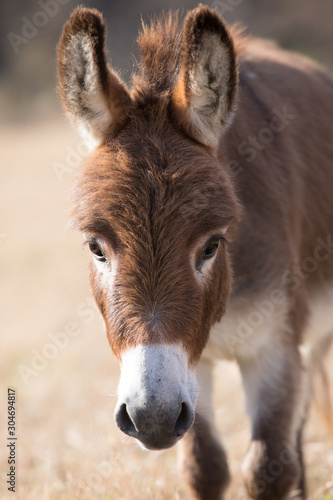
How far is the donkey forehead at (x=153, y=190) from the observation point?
303 cm

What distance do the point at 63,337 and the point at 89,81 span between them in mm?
6084

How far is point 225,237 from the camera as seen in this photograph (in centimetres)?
347

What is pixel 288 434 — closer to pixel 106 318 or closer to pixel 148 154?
pixel 106 318

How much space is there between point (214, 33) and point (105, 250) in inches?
48.4

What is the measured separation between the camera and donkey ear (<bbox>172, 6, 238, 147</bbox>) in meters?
3.30

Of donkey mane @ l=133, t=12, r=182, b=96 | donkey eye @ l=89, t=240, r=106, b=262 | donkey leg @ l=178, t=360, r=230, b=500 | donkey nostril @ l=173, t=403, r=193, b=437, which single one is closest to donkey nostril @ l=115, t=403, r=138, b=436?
donkey nostril @ l=173, t=403, r=193, b=437

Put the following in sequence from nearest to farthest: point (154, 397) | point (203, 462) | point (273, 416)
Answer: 1. point (154, 397)
2. point (273, 416)
3. point (203, 462)

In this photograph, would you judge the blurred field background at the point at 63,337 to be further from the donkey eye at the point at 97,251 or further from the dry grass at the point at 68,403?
the donkey eye at the point at 97,251

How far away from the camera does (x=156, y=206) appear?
3023 mm

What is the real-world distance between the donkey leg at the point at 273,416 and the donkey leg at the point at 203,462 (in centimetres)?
22

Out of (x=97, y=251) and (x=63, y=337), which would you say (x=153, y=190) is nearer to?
(x=97, y=251)

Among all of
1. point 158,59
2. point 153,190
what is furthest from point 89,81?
point 153,190

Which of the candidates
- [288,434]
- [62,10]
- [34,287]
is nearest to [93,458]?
[288,434]

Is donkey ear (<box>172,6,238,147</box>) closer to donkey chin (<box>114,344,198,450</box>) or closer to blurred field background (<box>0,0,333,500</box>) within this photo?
blurred field background (<box>0,0,333,500</box>)
